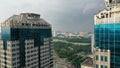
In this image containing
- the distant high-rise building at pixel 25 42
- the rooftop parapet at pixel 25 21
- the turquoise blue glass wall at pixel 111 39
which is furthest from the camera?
the rooftop parapet at pixel 25 21

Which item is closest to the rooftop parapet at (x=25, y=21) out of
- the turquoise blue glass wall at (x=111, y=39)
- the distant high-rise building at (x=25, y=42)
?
the distant high-rise building at (x=25, y=42)

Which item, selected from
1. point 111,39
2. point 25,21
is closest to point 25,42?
point 25,21

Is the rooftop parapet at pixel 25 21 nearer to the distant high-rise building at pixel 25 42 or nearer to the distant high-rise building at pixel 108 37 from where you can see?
the distant high-rise building at pixel 25 42

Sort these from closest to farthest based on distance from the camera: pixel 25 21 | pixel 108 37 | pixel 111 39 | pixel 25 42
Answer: pixel 111 39 → pixel 108 37 → pixel 25 42 → pixel 25 21

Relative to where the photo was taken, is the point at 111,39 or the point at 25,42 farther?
the point at 25,42

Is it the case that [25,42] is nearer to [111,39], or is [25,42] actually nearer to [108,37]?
[108,37]

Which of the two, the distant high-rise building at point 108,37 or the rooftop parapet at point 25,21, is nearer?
the distant high-rise building at point 108,37

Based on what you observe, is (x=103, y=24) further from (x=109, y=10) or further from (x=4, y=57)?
(x=4, y=57)
